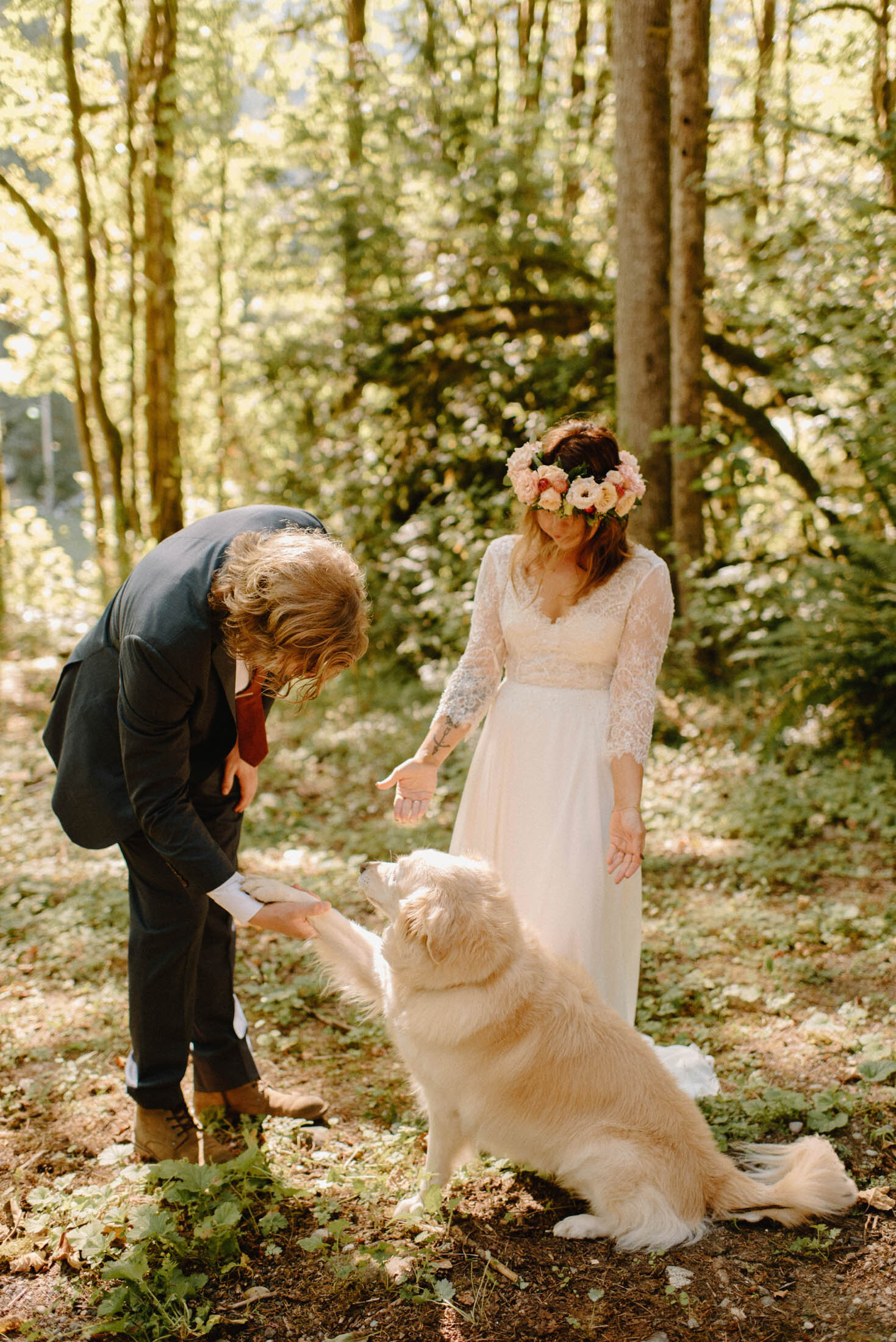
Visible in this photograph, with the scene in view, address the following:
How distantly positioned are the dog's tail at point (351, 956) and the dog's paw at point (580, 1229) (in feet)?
2.72

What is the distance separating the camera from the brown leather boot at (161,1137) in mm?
2924

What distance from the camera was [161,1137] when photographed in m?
2.92

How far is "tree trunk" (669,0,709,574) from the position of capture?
6.60 metres

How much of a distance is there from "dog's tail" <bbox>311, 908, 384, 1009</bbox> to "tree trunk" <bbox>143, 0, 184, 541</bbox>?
26.6 ft

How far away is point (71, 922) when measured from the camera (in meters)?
4.70

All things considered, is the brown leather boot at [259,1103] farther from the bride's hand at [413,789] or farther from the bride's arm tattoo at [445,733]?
the bride's arm tattoo at [445,733]

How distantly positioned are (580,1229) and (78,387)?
1130 cm

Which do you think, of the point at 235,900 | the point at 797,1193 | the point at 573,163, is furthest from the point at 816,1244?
the point at 573,163

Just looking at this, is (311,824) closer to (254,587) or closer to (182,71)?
(254,587)

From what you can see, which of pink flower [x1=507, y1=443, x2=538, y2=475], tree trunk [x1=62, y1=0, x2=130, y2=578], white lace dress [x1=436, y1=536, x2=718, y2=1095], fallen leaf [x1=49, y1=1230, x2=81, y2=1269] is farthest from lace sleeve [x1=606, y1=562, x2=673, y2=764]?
tree trunk [x1=62, y1=0, x2=130, y2=578]

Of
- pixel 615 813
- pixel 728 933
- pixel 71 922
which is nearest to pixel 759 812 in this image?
pixel 728 933

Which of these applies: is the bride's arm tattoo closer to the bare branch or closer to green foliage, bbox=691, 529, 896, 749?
green foliage, bbox=691, 529, 896, 749

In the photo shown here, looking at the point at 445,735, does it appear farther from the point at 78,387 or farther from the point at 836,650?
the point at 78,387

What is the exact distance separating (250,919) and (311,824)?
12.2 feet
